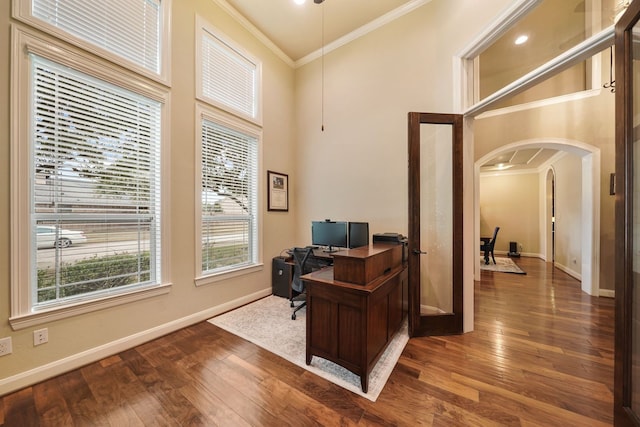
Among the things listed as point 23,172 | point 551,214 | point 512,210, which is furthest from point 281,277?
point 512,210

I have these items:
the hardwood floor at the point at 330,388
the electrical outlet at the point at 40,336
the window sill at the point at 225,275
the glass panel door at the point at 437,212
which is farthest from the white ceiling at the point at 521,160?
the electrical outlet at the point at 40,336

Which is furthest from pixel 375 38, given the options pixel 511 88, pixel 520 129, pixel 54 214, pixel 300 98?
pixel 54 214

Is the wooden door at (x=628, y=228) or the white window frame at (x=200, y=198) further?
the white window frame at (x=200, y=198)

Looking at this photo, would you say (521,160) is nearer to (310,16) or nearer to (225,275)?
(310,16)

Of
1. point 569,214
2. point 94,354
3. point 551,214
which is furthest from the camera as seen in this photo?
point 551,214

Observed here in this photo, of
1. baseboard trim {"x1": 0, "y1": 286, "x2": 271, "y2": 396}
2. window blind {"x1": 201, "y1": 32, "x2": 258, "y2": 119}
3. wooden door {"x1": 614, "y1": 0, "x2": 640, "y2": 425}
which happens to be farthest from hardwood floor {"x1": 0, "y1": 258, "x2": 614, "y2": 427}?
window blind {"x1": 201, "y1": 32, "x2": 258, "y2": 119}

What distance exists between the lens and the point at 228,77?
10.9 ft

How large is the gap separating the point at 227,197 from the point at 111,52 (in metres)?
1.85

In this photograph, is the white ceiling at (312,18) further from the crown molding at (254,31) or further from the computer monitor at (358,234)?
the computer monitor at (358,234)

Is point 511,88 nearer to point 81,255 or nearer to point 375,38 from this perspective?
point 375,38

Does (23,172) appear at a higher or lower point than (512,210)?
higher

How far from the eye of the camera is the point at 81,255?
6.91 ft

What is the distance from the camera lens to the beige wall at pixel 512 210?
728 centimetres

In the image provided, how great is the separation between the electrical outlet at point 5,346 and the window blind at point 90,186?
267 mm
